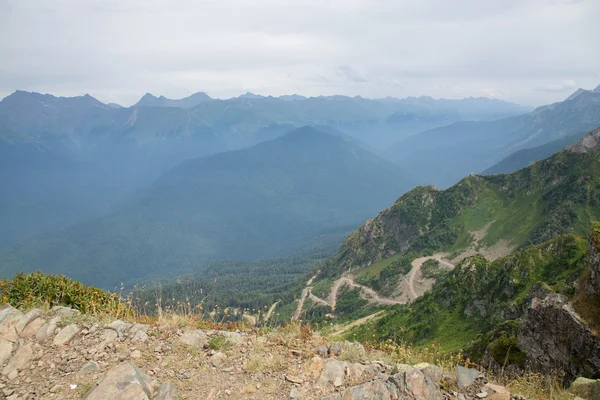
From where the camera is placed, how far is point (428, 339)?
48.4 metres

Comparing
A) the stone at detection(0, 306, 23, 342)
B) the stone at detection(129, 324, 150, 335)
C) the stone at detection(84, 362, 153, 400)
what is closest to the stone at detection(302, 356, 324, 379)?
the stone at detection(84, 362, 153, 400)

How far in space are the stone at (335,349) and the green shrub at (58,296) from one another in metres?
6.13

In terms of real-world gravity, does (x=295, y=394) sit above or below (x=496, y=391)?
above

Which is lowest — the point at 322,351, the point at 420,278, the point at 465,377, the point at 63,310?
the point at 420,278

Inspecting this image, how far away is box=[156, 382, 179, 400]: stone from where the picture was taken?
7.30 metres

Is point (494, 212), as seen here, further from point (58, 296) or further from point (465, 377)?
point (58, 296)

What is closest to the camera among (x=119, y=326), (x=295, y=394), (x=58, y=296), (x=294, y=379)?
(x=295, y=394)

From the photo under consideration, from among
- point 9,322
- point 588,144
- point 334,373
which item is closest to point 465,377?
point 334,373

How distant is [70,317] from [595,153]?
120 metres

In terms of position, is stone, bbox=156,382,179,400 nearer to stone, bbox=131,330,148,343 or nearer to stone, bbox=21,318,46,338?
stone, bbox=131,330,148,343

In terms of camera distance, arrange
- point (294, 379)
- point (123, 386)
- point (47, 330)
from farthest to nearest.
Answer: point (47, 330) < point (294, 379) < point (123, 386)

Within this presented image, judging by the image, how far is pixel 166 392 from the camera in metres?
7.38

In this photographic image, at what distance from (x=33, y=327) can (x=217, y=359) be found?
16.7 feet

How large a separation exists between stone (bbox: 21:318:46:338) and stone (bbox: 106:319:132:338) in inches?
68.9
